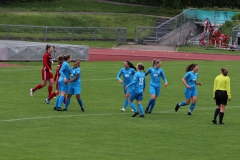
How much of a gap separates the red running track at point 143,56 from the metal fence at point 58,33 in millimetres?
5029

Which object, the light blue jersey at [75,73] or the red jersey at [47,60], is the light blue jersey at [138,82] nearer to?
the light blue jersey at [75,73]

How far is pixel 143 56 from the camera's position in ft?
163

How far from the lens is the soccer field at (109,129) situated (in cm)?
1617

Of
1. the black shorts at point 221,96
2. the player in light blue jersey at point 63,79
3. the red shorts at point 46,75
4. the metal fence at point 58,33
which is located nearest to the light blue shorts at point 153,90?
the black shorts at point 221,96

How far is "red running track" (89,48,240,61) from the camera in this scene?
4778cm

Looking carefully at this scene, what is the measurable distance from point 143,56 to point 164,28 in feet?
50.1

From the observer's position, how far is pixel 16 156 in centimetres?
1534

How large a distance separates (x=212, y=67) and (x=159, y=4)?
39.9 metres

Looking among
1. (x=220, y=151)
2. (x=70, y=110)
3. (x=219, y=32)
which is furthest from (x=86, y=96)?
(x=219, y=32)

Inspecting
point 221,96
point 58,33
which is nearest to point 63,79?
point 221,96

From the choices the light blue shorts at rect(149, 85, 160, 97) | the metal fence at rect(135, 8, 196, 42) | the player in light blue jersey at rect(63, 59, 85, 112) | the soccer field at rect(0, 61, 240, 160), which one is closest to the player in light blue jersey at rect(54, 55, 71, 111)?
the player in light blue jersey at rect(63, 59, 85, 112)

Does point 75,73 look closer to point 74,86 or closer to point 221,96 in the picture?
point 74,86

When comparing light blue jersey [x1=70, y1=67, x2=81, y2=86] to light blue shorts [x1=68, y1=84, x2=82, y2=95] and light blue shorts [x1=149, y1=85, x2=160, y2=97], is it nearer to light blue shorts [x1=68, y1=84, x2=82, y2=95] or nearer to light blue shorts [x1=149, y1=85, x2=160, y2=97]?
light blue shorts [x1=68, y1=84, x2=82, y2=95]

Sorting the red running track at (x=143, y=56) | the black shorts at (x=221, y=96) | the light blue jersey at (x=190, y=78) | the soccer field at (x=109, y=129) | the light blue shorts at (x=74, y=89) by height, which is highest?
the light blue jersey at (x=190, y=78)
